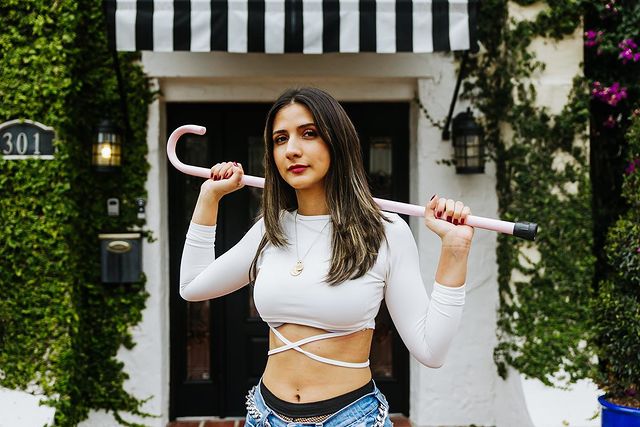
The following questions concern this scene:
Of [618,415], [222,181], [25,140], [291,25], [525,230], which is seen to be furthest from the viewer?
[25,140]

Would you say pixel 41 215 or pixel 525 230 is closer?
pixel 525 230

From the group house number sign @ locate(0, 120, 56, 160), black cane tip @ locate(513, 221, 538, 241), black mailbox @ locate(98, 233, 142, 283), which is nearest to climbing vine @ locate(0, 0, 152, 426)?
house number sign @ locate(0, 120, 56, 160)

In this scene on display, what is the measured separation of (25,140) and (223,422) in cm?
236

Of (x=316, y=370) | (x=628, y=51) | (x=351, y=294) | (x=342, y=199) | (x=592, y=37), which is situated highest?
(x=592, y=37)

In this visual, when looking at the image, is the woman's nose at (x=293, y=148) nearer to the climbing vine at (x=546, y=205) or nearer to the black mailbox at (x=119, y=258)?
the climbing vine at (x=546, y=205)

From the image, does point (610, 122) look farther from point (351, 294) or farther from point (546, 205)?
point (351, 294)

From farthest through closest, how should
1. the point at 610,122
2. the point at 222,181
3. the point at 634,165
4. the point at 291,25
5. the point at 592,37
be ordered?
1. the point at 610,122
2. the point at 592,37
3. the point at 634,165
4. the point at 291,25
5. the point at 222,181

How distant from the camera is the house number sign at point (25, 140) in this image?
386 centimetres

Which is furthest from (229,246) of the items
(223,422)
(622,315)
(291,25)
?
(622,315)

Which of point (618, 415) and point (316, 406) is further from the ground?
point (316, 406)

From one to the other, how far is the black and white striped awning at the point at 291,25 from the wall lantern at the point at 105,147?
64cm

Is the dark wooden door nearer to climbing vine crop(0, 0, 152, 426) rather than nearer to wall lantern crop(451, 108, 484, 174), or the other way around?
wall lantern crop(451, 108, 484, 174)

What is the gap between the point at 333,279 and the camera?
1.67 metres

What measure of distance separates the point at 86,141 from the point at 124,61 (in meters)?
0.59
